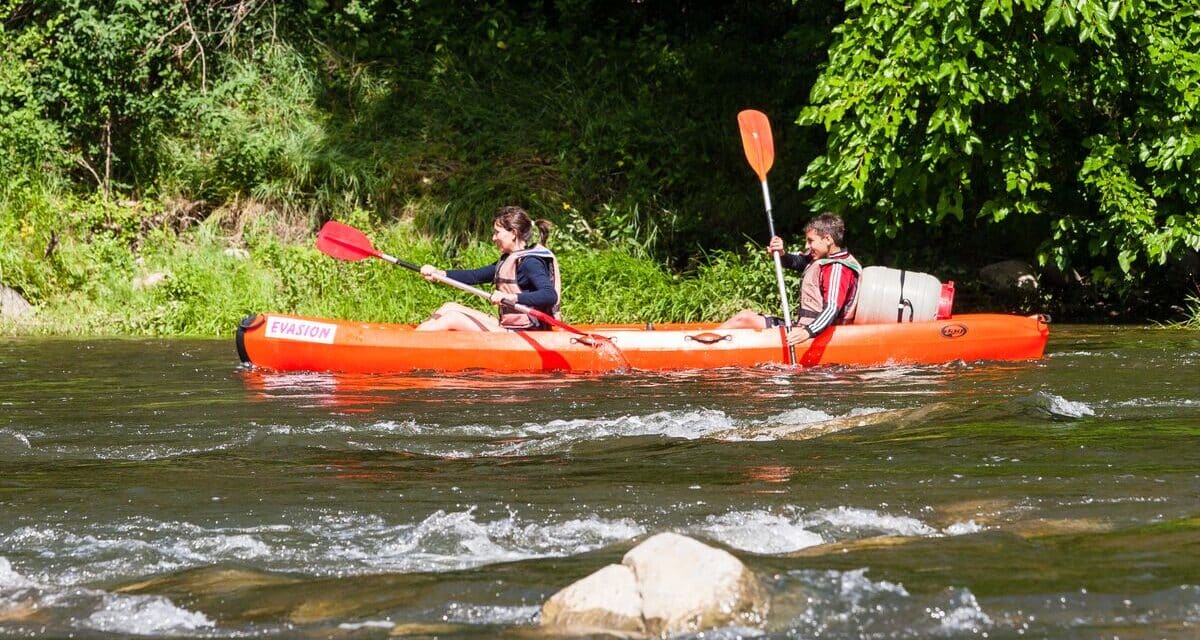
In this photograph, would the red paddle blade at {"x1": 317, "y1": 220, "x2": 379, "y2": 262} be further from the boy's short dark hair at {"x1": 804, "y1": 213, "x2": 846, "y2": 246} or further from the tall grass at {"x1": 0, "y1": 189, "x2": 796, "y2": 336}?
the boy's short dark hair at {"x1": 804, "y1": 213, "x2": 846, "y2": 246}

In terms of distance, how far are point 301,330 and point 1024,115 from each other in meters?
5.04

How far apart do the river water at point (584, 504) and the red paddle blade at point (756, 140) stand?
3160 millimetres

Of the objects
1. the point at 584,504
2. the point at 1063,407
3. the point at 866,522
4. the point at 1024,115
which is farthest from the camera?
the point at 1024,115

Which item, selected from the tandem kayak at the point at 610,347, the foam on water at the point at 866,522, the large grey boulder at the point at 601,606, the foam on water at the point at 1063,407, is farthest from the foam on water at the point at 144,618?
the tandem kayak at the point at 610,347

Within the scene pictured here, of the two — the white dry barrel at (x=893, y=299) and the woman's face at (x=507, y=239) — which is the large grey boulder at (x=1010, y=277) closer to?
the white dry barrel at (x=893, y=299)

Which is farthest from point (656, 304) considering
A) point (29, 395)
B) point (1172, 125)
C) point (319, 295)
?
point (29, 395)

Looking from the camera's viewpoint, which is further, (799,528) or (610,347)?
(610,347)

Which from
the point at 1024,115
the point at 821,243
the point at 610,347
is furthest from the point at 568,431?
the point at 1024,115

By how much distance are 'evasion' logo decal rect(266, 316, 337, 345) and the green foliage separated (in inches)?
135

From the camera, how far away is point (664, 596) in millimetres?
3082

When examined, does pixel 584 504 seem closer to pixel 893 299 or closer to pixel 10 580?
pixel 10 580

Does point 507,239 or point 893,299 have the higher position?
point 507,239

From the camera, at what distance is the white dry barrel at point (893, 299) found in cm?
852

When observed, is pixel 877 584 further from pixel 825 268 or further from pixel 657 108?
pixel 657 108
